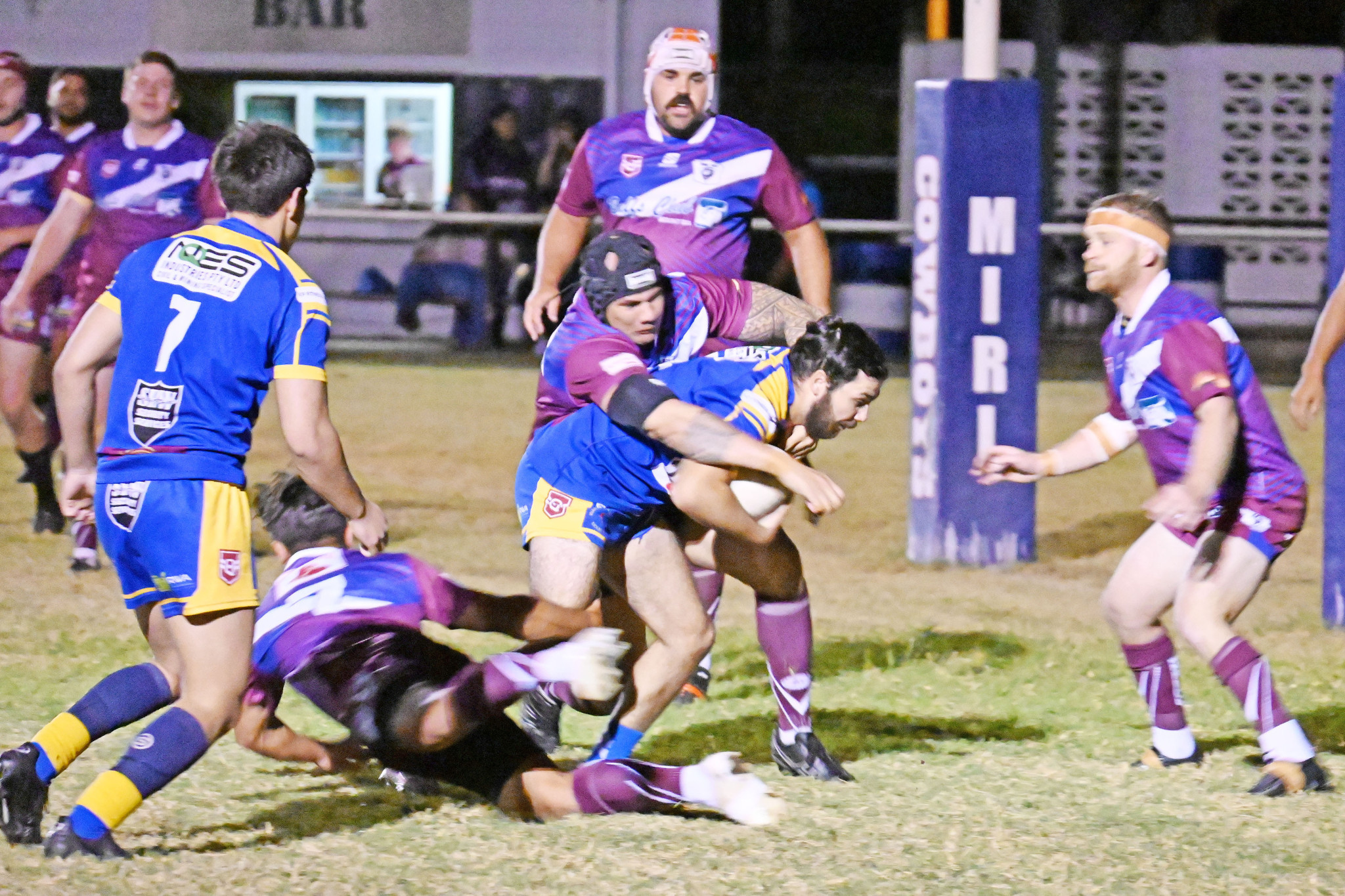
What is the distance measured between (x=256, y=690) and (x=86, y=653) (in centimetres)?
200

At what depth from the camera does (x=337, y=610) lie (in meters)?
4.16

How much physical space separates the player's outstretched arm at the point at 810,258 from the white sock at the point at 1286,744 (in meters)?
2.06

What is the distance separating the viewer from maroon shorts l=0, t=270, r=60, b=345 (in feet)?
26.0

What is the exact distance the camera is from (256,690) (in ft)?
14.1

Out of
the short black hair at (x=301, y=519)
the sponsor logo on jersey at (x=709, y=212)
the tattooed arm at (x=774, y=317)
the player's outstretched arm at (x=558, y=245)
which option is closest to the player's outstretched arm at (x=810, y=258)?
the sponsor logo on jersey at (x=709, y=212)

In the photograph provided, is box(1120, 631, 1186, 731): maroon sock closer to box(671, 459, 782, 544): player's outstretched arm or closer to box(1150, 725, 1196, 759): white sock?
box(1150, 725, 1196, 759): white sock

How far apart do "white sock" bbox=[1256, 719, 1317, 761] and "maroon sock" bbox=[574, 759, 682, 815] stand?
1.55 metres

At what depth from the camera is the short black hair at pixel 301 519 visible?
443 cm

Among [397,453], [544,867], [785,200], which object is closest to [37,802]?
[544,867]

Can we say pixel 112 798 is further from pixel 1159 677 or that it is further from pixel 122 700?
pixel 1159 677

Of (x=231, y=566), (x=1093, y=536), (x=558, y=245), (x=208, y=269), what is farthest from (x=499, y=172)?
(x=231, y=566)

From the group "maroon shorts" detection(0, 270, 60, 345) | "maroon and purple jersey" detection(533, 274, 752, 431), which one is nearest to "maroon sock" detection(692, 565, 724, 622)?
"maroon and purple jersey" detection(533, 274, 752, 431)

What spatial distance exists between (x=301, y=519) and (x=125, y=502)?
75cm

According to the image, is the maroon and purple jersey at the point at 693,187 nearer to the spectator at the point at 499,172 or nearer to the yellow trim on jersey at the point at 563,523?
the yellow trim on jersey at the point at 563,523
